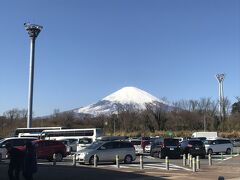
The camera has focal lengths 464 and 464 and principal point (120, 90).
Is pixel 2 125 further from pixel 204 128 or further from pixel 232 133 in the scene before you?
pixel 232 133

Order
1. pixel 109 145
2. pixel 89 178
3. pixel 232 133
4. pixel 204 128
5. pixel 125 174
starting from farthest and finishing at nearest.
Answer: pixel 204 128 < pixel 232 133 < pixel 109 145 < pixel 125 174 < pixel 89 178

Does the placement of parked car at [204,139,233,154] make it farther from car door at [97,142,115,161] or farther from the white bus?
car door at [97,142,115,161]

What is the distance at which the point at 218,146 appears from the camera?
5000 cm

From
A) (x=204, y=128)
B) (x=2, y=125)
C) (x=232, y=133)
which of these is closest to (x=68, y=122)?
(x=2, y=125)

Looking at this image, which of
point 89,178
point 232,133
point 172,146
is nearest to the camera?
point 89,178

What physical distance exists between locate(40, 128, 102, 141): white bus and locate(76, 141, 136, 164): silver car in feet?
93.7

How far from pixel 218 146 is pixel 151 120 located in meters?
90.4

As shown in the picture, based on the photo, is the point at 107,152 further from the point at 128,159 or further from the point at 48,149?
the point at 48,149

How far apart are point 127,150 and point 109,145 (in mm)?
1436

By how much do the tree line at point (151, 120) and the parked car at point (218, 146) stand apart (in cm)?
7472

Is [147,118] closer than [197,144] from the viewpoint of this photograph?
No

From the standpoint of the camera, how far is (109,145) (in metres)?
31.7

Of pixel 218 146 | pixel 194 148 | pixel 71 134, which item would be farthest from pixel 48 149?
pixel 71 134

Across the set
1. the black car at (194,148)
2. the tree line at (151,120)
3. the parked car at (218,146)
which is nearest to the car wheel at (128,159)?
the black car at (194,148)
